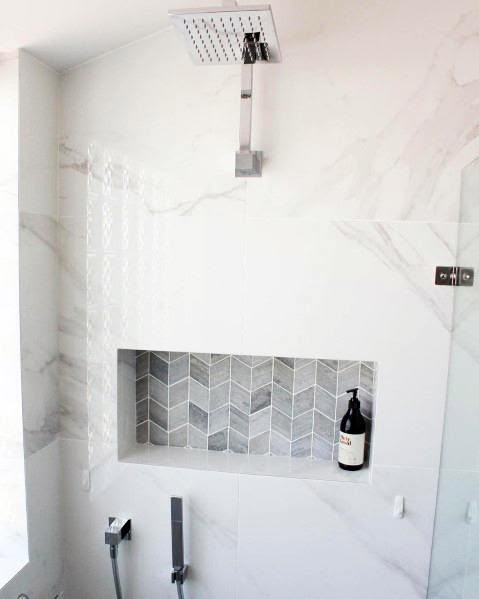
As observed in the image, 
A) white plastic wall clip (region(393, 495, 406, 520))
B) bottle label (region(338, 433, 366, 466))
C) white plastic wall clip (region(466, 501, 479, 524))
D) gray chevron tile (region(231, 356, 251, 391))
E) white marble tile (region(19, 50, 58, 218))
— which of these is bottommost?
white plastic wall clip (region(393, 495, 406, 520))

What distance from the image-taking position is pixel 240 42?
1031mm

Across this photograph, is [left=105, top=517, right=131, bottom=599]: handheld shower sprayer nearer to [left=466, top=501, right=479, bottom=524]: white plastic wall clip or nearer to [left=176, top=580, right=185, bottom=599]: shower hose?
[left=176, top=580, right=185, bottom=599]: shower hose

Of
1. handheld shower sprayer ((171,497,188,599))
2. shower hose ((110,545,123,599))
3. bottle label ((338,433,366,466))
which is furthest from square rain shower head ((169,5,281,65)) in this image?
shower hose ((110,545,123,599))

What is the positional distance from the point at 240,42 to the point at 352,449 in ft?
3.55

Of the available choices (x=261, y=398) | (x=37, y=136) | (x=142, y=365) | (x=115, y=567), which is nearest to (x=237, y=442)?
(x=261, y=398)

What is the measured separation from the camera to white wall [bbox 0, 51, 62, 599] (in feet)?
3.87

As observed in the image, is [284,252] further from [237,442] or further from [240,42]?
[237,442]

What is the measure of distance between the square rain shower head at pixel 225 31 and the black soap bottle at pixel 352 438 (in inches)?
36.5

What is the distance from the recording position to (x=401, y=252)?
3.99 ft

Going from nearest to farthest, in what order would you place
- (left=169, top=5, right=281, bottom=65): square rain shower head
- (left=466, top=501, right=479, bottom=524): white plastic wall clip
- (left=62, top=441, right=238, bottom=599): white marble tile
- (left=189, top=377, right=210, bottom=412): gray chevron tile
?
(left=169, top=5, right=281, bottom=65): square rain shower head, (left=466, top=501, right=479, bottom=524): white plastic wall clip, (left=62, top=441, right=238, bottom=599): white marble tile, (left=189, top=377, right=210, bottom=412): gray chevron tile

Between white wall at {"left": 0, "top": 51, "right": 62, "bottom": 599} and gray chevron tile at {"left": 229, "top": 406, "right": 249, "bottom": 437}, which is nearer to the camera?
white wall at {"left": 0, "top": 51, "right": 62, "bottom": 599}

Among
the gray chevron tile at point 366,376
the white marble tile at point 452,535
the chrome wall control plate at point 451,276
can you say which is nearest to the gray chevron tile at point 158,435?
Result: the gray chevron tile at point 366,376

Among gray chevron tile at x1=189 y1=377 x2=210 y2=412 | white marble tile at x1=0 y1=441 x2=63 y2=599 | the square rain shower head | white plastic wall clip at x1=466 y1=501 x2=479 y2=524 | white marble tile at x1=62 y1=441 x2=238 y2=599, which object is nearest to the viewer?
the square rain shower head

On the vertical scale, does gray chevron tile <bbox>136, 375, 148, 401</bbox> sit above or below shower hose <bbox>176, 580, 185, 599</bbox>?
above
